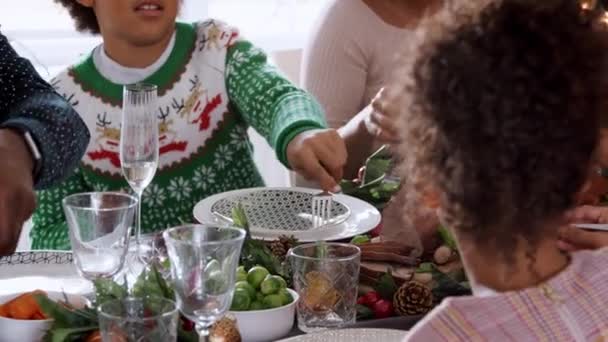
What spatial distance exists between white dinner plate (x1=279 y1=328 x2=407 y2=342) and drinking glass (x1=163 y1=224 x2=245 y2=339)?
0.15 m

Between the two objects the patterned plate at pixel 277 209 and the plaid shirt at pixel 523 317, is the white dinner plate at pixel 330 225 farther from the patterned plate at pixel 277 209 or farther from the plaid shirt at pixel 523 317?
the plaid shirt at pixel 523 317

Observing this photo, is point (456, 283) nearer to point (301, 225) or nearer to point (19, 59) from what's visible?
point (301, 225)

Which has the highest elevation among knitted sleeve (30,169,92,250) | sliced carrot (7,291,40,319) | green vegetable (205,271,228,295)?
green vegetable (205,271,228,295)

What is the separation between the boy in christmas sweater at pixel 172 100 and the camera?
1739 mm

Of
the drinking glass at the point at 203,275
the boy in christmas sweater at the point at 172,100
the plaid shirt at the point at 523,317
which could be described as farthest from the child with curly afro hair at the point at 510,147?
the boy in christmas sweater at the point at 172,100

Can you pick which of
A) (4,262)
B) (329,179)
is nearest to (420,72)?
(329,179)

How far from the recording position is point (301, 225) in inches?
57.9

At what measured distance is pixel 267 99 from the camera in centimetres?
175

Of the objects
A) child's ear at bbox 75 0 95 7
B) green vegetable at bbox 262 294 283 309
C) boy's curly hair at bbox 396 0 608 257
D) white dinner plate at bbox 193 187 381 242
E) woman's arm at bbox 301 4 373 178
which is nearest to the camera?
boy's curly hair at bbox 396 0 608 257

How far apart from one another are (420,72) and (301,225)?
2.12ft

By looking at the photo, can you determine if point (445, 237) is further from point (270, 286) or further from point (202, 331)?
point (202, 331)

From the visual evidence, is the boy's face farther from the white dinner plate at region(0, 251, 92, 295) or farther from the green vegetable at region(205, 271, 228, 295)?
the green vegetable at region(205, 271, 228, 295)

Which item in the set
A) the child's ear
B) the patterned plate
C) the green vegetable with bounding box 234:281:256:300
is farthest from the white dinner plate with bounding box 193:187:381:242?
the child's ear

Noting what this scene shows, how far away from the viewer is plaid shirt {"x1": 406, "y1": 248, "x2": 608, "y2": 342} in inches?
33.9
